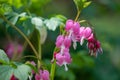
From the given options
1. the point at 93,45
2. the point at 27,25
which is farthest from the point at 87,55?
the point at 93,45

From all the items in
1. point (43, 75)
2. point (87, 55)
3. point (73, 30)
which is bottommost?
point (87, 55)

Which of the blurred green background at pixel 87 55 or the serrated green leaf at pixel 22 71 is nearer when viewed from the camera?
the serrated green leaf at pixel 22 71

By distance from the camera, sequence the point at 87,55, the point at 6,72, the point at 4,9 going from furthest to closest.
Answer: the point at 87,55
the point at 4,9
the point at 6,72

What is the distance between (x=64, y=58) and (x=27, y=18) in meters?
0.29

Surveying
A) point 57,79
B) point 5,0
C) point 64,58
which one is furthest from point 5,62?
point 57,79

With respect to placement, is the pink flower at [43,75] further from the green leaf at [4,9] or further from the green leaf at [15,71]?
the green leaf at [4,9]

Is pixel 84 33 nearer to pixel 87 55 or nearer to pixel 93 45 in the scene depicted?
pixel 93 45

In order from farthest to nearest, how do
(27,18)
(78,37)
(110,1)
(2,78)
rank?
(110,1)
(27,18)
(78,37)
(2,78)

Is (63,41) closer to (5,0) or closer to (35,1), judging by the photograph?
(5,0)

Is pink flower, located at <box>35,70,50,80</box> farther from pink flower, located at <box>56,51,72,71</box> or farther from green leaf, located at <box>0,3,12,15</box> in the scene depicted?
green leaf, located at <box>0,3,12,15</box>

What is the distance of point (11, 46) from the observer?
113 inches

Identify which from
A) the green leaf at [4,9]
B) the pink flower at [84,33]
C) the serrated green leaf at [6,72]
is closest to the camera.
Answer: the serrated green leaf at [6,72]

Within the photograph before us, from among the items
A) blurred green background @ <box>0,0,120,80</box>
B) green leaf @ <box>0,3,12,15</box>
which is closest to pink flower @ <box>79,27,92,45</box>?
green leaf @ <box>0,3,12,15</box>

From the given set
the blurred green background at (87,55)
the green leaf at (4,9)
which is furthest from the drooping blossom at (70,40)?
the blurred green background at (87,55)
